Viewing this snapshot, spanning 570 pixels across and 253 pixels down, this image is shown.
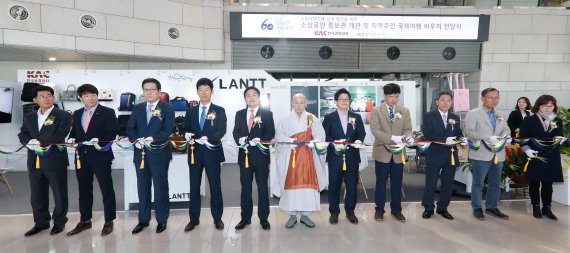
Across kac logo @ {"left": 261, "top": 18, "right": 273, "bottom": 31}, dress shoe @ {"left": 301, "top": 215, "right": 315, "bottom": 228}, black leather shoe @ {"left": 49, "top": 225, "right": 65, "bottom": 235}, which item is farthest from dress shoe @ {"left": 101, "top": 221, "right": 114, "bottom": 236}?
kac logo @ {"left": 261, "top": 18, "right": 273, "bottom": 31}

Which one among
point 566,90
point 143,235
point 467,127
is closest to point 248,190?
point 143,235

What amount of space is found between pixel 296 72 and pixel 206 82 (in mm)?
6218

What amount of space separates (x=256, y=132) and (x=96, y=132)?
5.47 ft

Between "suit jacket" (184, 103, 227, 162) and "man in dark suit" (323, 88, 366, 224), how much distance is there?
118cm

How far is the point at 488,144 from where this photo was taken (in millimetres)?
3814

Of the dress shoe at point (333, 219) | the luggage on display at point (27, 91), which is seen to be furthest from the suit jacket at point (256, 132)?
the luggage on display at point (27, 91)

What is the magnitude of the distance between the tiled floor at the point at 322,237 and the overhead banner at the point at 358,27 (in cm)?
574

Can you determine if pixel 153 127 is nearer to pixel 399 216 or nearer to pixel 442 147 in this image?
pixel 399 216

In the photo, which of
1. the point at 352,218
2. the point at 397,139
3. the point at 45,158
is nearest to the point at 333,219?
the point at 352,218

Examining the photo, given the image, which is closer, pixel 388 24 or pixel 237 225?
pixel 237 225

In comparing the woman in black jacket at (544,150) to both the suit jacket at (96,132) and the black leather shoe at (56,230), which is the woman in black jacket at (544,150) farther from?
the black leather shoe at (56,230)

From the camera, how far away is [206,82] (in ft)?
11.3

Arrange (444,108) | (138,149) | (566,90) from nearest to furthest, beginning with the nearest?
(138,149) → (444,108) → (566,90)

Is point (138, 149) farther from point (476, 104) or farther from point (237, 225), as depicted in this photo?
point (476, 104)
